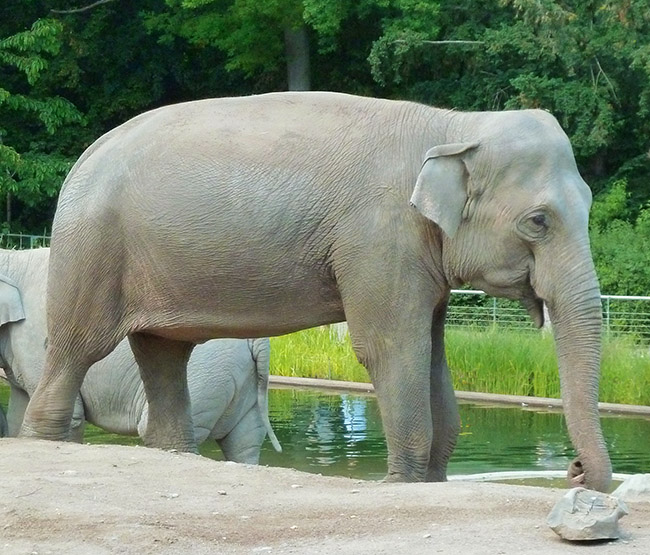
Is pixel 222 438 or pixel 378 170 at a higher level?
pixel 378 170

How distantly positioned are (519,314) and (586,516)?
18951 millimetres

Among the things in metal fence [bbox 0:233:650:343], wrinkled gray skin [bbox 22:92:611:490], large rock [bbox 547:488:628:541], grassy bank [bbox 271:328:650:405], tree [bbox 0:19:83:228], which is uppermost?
wrinkled gray skin [bbox 22:92:611:490]

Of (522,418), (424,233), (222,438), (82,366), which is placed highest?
(424,233)

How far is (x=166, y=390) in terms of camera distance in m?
9.04

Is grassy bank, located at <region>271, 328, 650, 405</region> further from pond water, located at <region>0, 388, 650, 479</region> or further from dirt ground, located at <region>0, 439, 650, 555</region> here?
dirt ground, located at <region>0, 439, 650, 555</region>

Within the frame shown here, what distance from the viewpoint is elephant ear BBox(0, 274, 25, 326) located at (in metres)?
12.0

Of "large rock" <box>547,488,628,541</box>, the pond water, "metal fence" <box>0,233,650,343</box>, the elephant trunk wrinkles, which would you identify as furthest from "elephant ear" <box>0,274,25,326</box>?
"metal fence" <box>0,233,650,343</box>

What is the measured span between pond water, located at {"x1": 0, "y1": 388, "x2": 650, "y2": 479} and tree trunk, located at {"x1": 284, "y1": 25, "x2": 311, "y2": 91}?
59.6 feet

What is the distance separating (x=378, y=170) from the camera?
768 cm

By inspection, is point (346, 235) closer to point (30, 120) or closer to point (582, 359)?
point (582, 359)

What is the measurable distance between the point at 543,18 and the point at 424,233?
22600 mm

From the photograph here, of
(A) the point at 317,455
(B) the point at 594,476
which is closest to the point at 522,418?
(A) the point at 317,455

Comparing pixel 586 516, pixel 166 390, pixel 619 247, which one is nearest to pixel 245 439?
pixel 166 390

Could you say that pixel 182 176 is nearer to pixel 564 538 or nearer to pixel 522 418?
pixel 564 538
